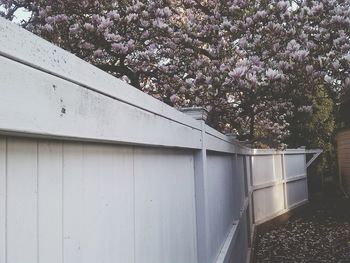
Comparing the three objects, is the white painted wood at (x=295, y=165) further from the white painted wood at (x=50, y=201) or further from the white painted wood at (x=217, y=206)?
the white painted wood at (x=50, y=201)

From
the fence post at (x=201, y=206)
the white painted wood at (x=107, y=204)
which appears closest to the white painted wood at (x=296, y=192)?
the fence post at (x=201, y=206)

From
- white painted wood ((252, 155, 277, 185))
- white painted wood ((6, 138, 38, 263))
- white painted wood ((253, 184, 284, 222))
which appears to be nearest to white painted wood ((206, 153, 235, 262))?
white painted wood ((6, 138, 38, 263))

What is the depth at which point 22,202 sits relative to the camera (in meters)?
0.99

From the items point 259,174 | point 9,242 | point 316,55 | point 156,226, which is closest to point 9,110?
point 9,242

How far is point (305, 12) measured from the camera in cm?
707

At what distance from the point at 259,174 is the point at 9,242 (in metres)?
10.2

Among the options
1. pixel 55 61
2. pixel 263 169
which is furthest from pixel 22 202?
pixel 263 169

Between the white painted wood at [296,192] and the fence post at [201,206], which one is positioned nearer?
the fence post at [201,206]

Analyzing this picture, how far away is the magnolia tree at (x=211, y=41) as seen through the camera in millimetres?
6824

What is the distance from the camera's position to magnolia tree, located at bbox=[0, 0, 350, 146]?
6.82 meters

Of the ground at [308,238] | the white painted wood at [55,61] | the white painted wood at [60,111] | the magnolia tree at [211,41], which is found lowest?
the ground at [308,238]

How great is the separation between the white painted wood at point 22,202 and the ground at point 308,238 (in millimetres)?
6908

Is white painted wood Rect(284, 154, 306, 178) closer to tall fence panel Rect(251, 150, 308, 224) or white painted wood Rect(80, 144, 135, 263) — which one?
tall fence panel Rect(251, 150, 308, 224)

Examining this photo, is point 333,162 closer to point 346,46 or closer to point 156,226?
point 346,46
